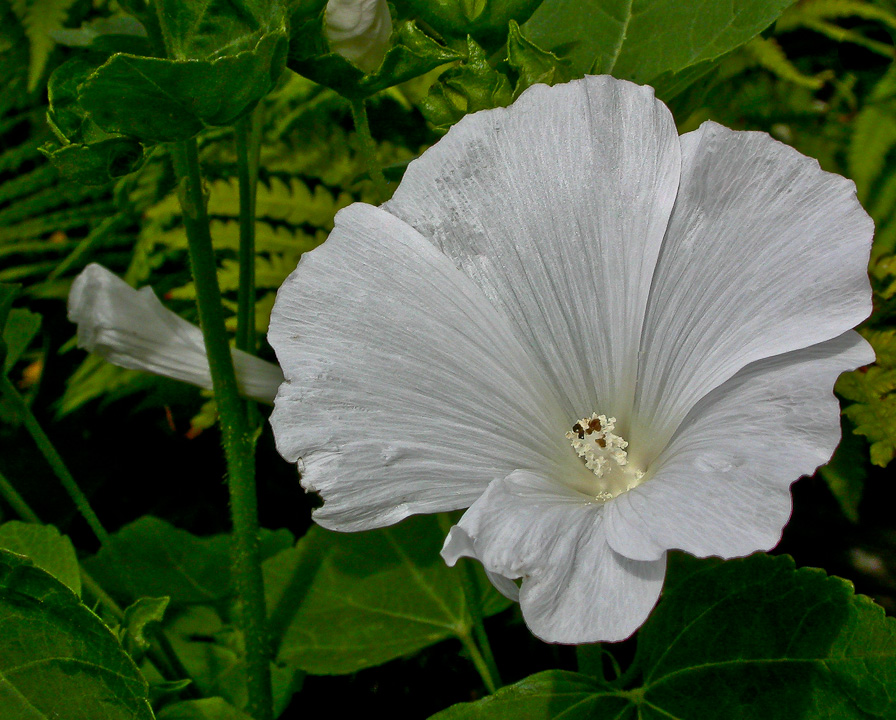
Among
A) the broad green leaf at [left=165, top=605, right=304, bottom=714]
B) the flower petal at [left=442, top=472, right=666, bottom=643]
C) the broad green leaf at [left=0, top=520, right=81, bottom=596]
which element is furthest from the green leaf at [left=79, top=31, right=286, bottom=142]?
the broad green leaf at [left=165, top=605, right=304, bottom=714]

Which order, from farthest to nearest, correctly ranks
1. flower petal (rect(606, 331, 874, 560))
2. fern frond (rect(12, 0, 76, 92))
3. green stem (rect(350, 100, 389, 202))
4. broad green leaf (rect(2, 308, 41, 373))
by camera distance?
fern frond (rect(12, 0, 76, 92))
broad green leaf (rect(2, 308, 41, 373))
green stem (rect(350, 100, 389, 202))
flower petal (rect(606, 331, 874, 560))

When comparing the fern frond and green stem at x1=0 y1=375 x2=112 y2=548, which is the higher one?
the fern frond

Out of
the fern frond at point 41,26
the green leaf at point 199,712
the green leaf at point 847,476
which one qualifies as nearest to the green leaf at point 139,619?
the green leaf at point 199,712

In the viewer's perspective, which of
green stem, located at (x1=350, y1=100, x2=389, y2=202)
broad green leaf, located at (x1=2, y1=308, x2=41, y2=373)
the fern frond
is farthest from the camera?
the fern frond

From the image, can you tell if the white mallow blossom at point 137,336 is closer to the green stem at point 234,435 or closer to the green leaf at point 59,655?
the green stem at point 234,435

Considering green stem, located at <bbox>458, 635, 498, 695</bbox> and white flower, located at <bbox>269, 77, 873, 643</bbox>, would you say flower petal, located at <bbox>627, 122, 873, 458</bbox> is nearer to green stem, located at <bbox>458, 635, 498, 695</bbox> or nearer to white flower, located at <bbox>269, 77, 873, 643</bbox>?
white flower, located at <bbox>269, 77, 873, 643</bbox>

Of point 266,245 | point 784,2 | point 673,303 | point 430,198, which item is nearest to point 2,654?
point 430,198

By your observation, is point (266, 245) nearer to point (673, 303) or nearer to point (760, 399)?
point (673, 303)
